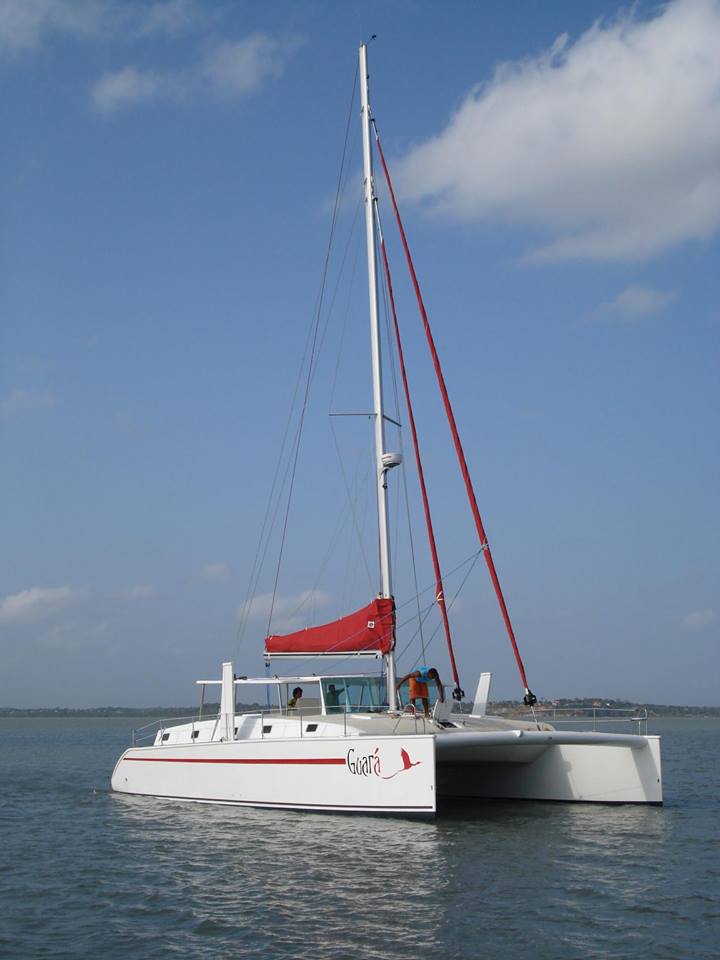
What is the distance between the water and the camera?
906cm

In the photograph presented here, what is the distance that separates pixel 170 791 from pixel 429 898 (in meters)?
8.69

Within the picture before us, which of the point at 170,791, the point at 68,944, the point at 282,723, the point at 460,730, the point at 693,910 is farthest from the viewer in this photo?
the point at 170,791

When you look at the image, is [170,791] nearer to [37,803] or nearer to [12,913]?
[37,803]

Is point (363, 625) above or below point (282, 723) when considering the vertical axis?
above

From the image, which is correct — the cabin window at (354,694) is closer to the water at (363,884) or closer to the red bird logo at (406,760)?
the water at (363,884)

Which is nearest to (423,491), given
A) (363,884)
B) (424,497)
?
(424,497)

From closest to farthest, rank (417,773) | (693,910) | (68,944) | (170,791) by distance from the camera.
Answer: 1. (68,944)
2. (693,910)
3. (417,773)
4. (170,791)

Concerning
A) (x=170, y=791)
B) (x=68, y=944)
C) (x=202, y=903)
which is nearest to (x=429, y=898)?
(x=202, y=903)

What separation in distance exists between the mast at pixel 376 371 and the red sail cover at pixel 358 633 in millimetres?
252

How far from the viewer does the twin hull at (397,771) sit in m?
14.2

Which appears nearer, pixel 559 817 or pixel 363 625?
pixel 559 817

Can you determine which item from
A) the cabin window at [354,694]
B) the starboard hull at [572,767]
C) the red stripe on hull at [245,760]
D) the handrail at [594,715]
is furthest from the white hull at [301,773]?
the handrail at [594,715]

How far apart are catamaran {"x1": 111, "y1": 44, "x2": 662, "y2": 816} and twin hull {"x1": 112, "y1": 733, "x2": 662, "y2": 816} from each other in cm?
2

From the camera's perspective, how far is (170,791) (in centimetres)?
1812
